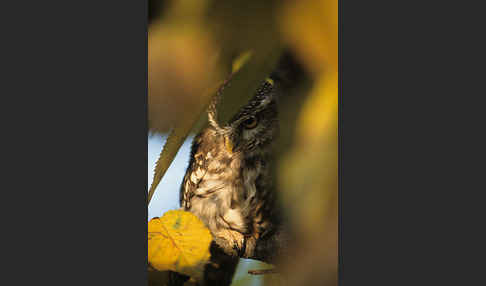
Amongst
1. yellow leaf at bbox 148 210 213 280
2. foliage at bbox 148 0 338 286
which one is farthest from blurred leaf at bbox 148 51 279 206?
yellow leaf at bbox 148 210 213 280

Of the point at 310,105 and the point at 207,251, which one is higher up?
the point at 310,105

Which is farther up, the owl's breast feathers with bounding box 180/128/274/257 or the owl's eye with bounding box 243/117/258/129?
the owl's eye with bounding box 243/117/258/129

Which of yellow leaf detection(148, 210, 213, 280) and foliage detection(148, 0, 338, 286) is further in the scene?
yellow leaf detection(148, 210, 213, 280)

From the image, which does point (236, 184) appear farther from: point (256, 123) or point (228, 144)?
point (256, 123)

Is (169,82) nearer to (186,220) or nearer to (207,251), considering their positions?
(186,220)

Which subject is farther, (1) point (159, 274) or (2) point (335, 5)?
(1) point (159, 274)

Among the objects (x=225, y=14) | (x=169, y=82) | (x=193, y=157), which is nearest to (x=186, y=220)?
(x=193, y=157)

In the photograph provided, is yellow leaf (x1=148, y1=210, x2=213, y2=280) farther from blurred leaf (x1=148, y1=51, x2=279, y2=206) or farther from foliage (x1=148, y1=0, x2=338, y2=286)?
blurred leaf (x1=148, y1=51, x2=279, y2=206)
